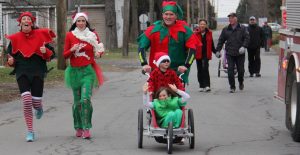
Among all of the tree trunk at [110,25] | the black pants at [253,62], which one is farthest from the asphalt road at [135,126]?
the tree trunk at [110,25]

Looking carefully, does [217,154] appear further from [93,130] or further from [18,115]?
[18,115]

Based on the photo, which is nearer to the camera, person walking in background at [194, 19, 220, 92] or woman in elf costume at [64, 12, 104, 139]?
A: woman in elf costume at [64, 12, 104, 139]

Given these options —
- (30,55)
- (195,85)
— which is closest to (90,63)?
(30,55)

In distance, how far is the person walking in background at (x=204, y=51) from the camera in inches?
733

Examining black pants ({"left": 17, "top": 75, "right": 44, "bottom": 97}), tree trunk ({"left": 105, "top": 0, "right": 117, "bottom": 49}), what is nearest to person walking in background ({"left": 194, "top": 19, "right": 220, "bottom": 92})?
black pants ({"left": 17, "top": 75, "right": 44, "bottom": 97})

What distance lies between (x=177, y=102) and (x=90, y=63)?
1827 millimetres

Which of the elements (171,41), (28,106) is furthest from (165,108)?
(28,106)

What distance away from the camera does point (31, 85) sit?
10609 mm

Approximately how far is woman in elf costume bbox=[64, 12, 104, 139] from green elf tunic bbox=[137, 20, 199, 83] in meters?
0.77

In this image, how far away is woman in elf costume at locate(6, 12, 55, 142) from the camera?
10.5 meters

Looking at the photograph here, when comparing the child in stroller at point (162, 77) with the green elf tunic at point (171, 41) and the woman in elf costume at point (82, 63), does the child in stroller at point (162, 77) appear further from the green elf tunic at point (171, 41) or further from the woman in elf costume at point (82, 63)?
the woman in elf costume at point (82, 63)

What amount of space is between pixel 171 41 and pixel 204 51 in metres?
8.64

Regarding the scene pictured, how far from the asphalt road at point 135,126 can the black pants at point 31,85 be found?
711 millimetres

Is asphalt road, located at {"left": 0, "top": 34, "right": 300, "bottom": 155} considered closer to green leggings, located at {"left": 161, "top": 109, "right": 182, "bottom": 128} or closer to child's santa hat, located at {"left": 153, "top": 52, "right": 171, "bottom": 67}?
green leggings, located at {"left": 161, "top": 109, "right": 182, "bottom": 128}
